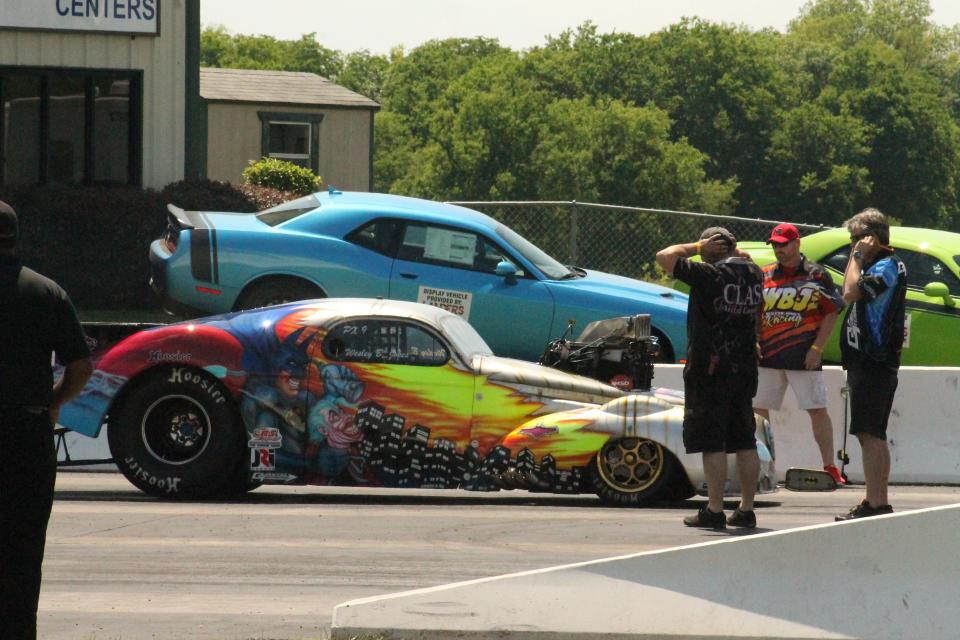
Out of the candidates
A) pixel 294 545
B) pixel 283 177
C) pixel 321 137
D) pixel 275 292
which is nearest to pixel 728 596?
pixel 294 545

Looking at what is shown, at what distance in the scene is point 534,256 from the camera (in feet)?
47.4

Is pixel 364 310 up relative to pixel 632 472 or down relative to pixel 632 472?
up

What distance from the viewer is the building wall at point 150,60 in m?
21.0

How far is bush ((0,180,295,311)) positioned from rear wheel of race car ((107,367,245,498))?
10.8 metres

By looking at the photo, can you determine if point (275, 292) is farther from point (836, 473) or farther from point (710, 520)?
point (710, 520)

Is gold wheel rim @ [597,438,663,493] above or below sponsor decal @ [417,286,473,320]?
below

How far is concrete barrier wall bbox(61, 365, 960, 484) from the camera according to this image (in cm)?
1211

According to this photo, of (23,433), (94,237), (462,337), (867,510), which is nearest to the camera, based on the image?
(23,433)

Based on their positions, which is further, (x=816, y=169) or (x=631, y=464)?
(x=816, y=169)

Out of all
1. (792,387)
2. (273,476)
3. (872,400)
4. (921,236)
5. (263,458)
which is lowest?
(273,476)

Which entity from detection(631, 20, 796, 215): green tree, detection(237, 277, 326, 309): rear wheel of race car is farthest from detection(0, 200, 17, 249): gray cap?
detection(631, 20, 796, 215): green tree

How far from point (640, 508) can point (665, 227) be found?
15.8 meters

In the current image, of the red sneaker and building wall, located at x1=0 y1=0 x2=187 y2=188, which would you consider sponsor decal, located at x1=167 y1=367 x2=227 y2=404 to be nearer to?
the red sneaker

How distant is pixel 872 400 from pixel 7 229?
5308mm
